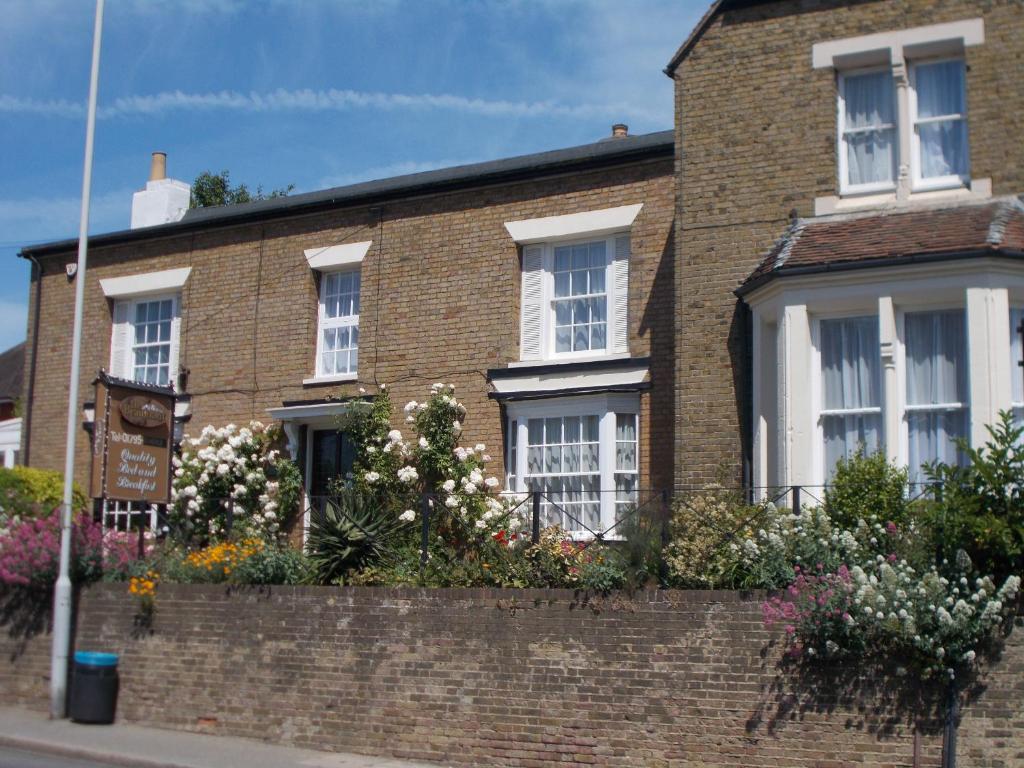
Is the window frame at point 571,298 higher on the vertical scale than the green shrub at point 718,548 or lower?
higher

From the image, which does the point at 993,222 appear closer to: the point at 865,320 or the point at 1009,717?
the point at 865,320

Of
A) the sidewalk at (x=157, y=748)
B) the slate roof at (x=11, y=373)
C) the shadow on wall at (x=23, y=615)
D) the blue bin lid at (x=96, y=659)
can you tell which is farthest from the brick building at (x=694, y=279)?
the slate roof at (x=11, y=373)

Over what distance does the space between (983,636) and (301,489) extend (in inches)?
443

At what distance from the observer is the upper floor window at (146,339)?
2083 cm

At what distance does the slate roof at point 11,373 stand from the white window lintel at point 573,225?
55.9 feet

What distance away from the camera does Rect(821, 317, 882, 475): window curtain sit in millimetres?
13062

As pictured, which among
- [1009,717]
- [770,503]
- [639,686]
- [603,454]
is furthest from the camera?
[603,454]

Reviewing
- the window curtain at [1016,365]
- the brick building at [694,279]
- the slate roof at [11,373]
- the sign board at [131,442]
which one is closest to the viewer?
the window curtain at [1016,365]

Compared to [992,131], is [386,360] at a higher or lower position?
lower

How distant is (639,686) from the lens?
11.8 metres

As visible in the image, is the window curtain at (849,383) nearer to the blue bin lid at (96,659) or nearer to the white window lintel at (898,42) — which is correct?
the white window lintel at (898,42)

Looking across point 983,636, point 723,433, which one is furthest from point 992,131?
point 983,636

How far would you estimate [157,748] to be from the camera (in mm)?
13344

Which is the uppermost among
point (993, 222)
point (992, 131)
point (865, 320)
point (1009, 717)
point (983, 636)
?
point (992, 131)
